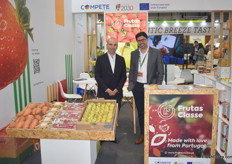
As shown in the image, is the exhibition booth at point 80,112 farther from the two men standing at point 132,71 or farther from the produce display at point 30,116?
the two men standing at point 132,71

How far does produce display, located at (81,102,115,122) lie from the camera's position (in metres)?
2.48

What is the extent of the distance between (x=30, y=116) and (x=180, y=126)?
168cm

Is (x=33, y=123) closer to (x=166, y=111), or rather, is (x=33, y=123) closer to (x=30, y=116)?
→ (x=30, y=116)

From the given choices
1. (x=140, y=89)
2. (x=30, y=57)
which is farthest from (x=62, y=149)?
(x=30, y=57)

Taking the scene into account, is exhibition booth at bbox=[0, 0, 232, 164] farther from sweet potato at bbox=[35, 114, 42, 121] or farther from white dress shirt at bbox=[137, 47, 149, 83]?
white dress shirt at bbox=[137, 47, 149, 83]

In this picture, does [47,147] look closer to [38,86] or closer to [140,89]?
[140,89]

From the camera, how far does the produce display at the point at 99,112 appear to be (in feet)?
8.15

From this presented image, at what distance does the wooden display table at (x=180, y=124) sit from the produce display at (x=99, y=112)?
16.7 inches

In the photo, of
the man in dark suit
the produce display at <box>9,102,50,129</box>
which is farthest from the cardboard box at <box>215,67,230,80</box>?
the produce display at <box>9,102,50,129</box>

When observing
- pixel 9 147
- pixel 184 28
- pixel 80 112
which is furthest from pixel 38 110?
pixel 184 28

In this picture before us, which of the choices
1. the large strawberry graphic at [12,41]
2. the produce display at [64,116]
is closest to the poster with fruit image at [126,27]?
the large strawberry graphic at [12,41]

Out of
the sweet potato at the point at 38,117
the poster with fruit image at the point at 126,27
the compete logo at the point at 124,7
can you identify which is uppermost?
the compete logo at the point at 124,7

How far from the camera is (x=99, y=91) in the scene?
362 centimetres

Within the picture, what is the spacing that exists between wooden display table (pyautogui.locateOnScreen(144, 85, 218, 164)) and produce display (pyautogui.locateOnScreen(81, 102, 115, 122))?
0.43 m
